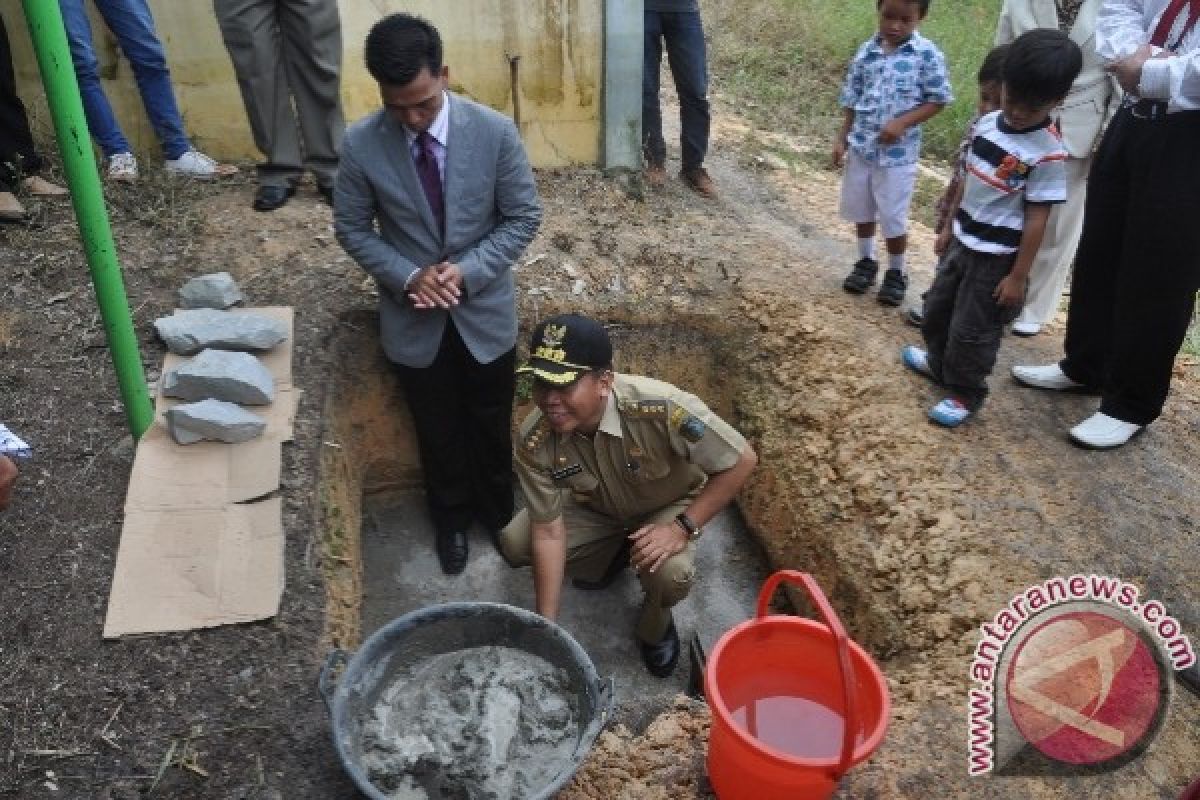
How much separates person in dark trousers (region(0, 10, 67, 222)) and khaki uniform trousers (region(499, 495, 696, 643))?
287 centimetres

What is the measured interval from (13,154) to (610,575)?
11.6 ft

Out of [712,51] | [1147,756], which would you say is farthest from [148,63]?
[712,51]

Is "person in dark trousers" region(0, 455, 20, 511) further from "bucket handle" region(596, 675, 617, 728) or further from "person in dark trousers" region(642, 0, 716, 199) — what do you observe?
"person in dark trousers" region(642, 0, 716, 199)

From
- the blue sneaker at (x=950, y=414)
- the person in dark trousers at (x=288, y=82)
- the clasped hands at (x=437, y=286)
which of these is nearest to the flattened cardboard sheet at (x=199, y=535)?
the clasped hands at (x=437, y=286)

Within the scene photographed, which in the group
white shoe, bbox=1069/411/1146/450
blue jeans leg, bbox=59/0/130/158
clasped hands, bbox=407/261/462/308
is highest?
blue jeans leg, bbox=59/0/130/158

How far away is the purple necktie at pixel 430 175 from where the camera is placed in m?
3.05

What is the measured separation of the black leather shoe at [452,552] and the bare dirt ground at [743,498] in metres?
0.95

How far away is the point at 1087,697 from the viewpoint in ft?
8.16

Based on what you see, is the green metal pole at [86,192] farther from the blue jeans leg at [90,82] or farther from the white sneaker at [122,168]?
the white sneaker at [122,168]

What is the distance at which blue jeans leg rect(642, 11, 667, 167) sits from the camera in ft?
17.6

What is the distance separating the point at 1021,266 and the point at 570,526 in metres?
1.94

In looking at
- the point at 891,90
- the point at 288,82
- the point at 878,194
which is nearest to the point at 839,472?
the point at 878,194

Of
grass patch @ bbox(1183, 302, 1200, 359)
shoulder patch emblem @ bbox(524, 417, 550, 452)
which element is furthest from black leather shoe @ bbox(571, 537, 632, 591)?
grass patch @ bbox(1183, 302, 1200, 359)

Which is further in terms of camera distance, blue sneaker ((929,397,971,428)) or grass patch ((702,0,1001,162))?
grass patch ((702,0,1001,162))
